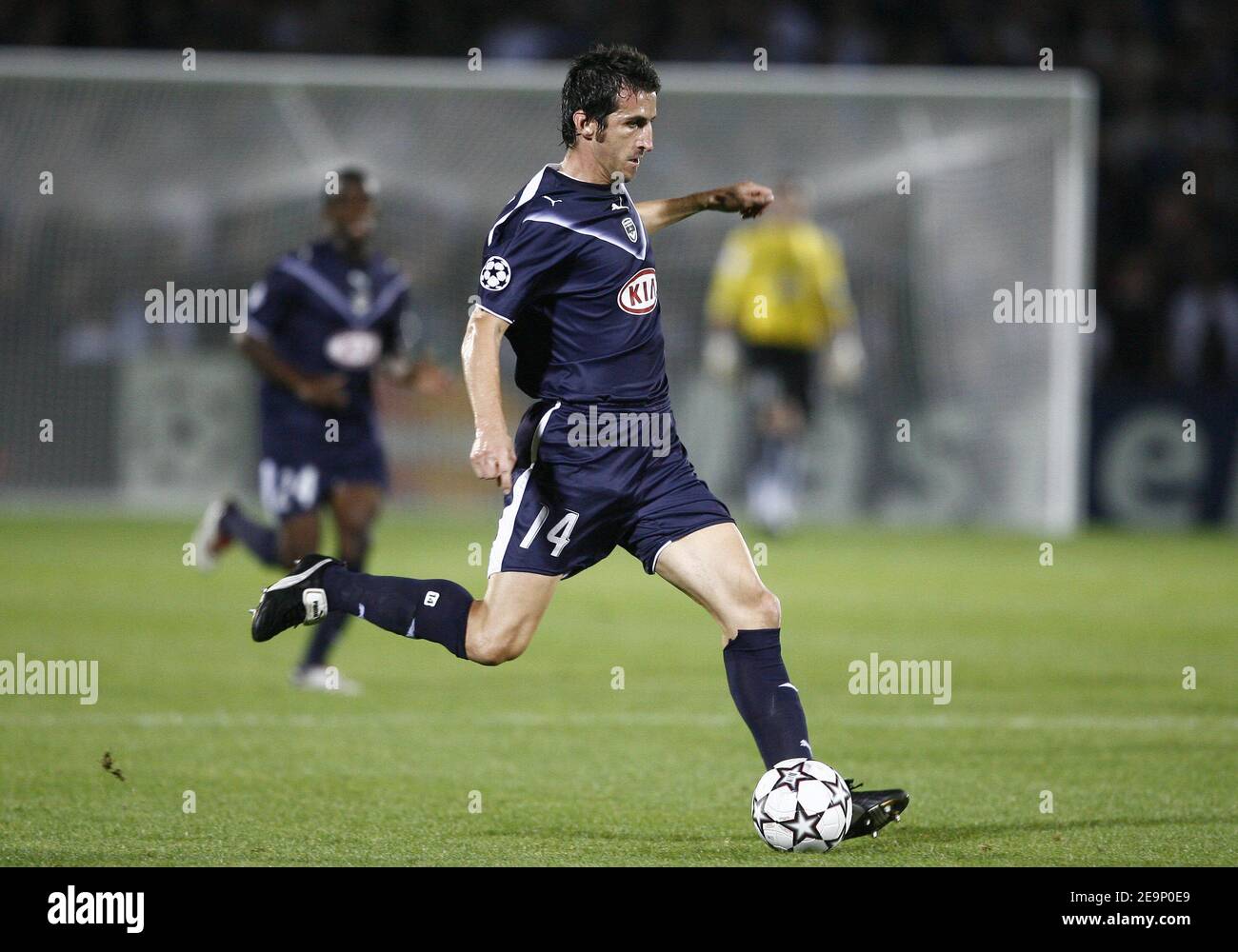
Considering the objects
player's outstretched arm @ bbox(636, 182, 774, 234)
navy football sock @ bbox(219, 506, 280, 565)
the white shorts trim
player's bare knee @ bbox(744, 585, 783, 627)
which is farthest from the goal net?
player's bare knee @ bbox(744, 585, 783, 627)

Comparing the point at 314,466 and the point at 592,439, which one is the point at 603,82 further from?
the point at 314,466

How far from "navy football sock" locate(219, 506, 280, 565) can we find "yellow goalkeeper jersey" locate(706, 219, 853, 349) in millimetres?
6558

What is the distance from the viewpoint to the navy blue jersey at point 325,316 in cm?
898

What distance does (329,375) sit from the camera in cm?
901

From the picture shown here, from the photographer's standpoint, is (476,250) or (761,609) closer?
(761,609)

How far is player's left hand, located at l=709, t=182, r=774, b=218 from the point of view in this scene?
5926 millimetres

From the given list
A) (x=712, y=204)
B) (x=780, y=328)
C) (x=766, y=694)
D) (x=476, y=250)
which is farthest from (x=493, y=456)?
(x=476, y=250)

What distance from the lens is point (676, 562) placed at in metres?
5.36

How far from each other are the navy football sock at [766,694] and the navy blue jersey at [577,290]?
780 mm

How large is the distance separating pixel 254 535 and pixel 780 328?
745 cm

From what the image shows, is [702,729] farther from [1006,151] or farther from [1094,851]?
[1006,151]

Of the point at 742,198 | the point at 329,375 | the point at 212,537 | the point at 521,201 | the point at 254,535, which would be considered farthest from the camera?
the point at 212,537

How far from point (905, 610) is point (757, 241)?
5.34 metres

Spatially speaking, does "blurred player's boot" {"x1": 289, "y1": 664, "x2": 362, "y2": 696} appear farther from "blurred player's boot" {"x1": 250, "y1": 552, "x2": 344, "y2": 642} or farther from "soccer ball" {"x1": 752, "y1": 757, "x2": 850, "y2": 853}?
"soccer ball" {"x1": 752, "y1": 757, "x2": 850, "y2": 853}
